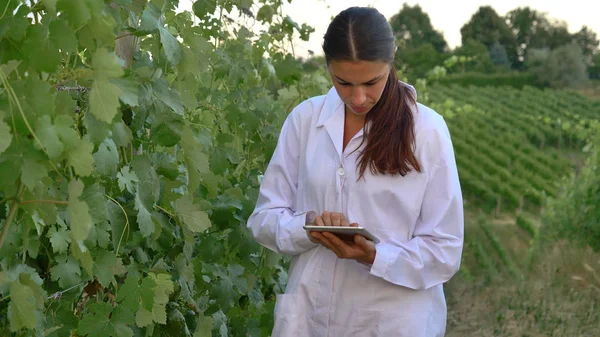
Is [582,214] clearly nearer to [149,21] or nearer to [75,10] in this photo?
[149,21]

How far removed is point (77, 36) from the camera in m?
1.63

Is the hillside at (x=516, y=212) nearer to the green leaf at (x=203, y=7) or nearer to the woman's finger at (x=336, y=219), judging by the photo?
the green leaf at (x=203, y=7)

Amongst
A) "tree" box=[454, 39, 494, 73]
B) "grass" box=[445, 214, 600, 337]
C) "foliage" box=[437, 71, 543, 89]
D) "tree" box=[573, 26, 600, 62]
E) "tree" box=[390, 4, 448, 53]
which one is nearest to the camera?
"grass" box=[445, 214, 600, 337]

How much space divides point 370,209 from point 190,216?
0.42m

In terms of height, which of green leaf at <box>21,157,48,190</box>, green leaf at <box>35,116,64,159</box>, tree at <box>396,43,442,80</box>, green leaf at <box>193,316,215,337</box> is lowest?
tree at <box>396,43,442,80</box>

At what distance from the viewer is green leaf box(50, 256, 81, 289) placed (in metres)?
2.09

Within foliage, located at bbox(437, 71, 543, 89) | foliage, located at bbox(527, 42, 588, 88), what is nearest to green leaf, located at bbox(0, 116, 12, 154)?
foliage, located at bbox(527, 42, 588, 88)

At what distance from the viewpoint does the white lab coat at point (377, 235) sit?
228cm

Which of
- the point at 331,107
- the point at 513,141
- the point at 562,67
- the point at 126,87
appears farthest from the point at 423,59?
the point at 126,87

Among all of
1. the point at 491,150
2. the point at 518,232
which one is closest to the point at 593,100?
the point at 491,150

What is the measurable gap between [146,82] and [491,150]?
80.2ft

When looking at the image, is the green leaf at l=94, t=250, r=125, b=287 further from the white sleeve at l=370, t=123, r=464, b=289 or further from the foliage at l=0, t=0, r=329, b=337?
the white sleeve at l=370, t=123, r=464, b=289

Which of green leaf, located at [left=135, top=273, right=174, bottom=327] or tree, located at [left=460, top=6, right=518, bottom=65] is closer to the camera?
green leaf, located at [left=135, top=273, right=174, bottom=327]

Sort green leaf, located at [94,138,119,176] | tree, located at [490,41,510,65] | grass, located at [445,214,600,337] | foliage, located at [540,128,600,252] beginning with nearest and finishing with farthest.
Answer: green leaf, located at [94,138,119,176], grass, located at [445,214,600,337], foliage, located at [540,128,600,252], tree, located at [490,41,510,65]
